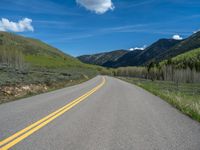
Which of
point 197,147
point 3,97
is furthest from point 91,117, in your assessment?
point 3,97

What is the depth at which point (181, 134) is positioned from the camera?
5.51 metres

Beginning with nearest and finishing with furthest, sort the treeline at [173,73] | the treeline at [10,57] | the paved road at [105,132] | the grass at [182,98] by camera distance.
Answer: the paved road at [105,132] < the grass at [182,98] < the treeline at [173,73] < the treeline at [10,57]

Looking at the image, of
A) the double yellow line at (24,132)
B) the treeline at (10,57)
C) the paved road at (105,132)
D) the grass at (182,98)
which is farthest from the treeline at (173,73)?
the double yellow line at (24,132)

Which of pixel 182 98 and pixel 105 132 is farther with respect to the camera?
pixel 182 98

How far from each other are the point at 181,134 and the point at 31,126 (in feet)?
12.7

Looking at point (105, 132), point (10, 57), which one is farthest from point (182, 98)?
point (10, 57)

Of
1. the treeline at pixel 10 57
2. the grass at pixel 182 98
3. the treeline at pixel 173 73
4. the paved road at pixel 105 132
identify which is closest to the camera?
the paved road at pixel 105 132

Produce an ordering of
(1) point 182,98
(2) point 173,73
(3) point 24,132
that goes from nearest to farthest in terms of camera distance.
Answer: (3) point 24,132, (1) point 182,98, (2) point 173,73

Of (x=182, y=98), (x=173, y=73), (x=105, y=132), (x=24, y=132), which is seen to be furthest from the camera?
(x=173, y=73)

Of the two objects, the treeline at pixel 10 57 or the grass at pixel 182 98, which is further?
the treeline at pixel 10 57

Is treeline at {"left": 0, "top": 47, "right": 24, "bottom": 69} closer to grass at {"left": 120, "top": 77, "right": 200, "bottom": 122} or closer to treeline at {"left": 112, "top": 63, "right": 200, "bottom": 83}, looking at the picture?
treeline at {"left": 112, "top": 63, "right": 200, "bottom": 83}

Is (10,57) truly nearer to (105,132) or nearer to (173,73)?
(173,73)

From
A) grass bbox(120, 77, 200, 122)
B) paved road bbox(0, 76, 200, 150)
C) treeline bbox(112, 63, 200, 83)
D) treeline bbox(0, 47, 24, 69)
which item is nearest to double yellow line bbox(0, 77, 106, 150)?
paved road bbox(0, 76, 200, 150)

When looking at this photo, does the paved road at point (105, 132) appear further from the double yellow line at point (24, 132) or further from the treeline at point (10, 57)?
the treeline at point (10, 57)
